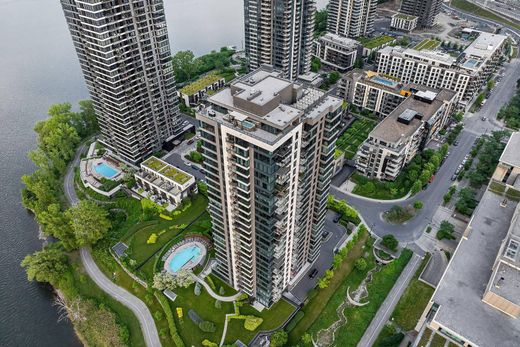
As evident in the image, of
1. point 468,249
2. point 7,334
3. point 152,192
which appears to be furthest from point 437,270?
point 7,334

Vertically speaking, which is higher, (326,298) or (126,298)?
(326,298)

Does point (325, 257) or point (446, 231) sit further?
point (446, 231)

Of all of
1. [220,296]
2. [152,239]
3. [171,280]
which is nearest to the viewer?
[220,296]

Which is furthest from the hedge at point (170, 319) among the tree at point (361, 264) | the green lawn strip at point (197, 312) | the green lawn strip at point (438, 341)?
the green lawn strip at point (438, 341)

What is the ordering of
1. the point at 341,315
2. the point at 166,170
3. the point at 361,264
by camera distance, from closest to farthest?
1. the point at 341,315
2. the point at 361,264
3. the point at 166,170

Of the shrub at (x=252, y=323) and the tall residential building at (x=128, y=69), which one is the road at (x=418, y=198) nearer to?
the shrub at (x=252, y=323)

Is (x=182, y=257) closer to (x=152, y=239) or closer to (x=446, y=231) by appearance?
(x=152, y=239)

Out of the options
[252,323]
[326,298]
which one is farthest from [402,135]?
[252,323]
